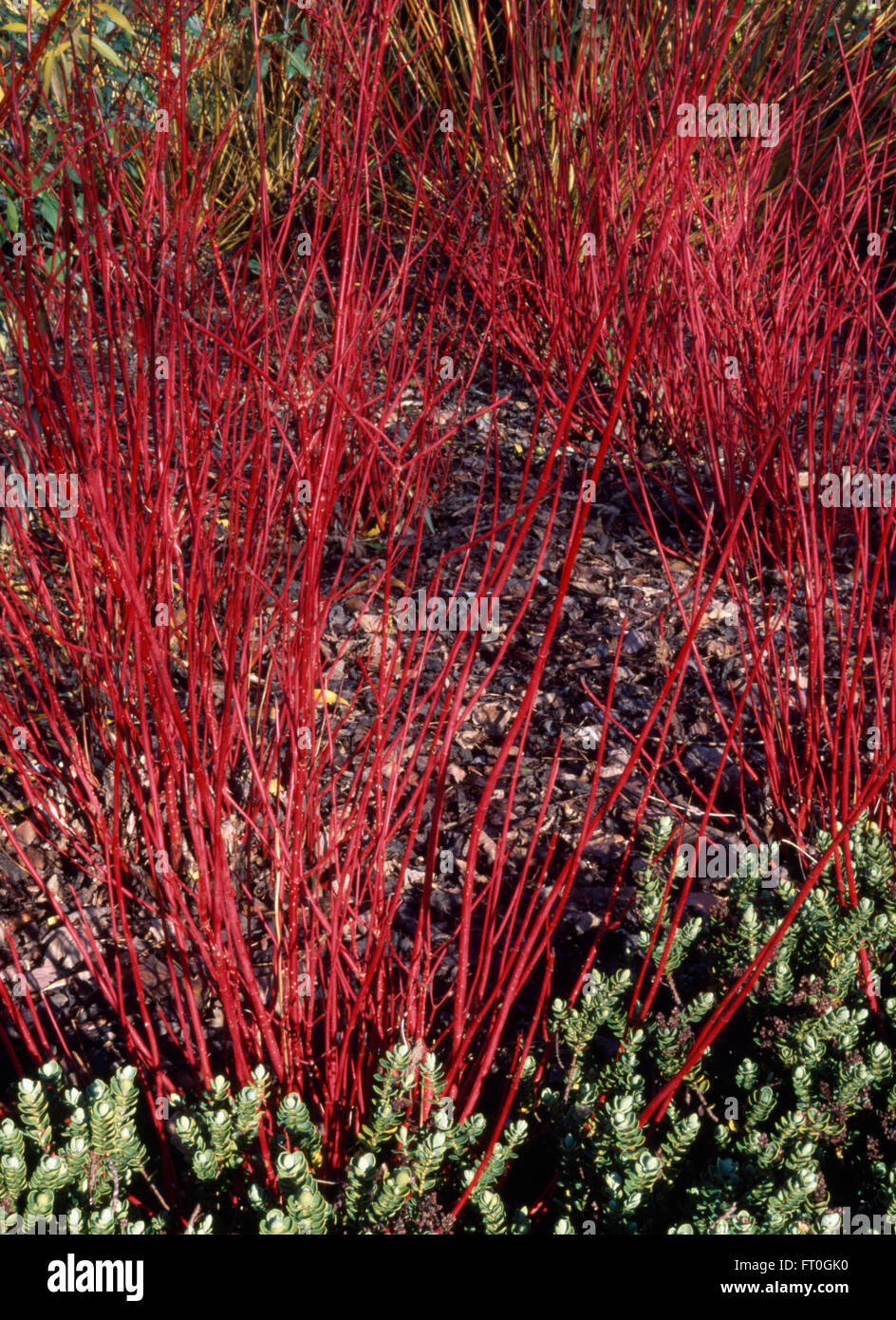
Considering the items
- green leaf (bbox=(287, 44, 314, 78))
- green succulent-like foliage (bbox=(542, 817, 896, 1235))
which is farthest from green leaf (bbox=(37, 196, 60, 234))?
green succulent-like foliage (bbox=(542, 817, 896, 1235))

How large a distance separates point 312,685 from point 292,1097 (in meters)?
0.51

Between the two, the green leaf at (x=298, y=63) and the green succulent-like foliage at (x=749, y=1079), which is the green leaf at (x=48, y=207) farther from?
the green succulent-like foliage at (x=749, y=1079)

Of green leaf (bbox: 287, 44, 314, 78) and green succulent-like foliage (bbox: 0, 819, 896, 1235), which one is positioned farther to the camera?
green leaf (bbox: 287, 44, 314, 78)

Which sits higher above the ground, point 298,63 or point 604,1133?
point 298,63

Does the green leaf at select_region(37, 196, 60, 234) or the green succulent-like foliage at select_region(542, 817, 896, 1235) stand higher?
the green leaf at select_region(37, 196, 60, 234)

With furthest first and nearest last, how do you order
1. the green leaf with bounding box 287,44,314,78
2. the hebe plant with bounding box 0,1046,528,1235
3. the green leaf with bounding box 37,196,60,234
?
1. the green leaf with bounding box 287,44,314,78
2. the green leaf with bounding box 37,196,60,234
3. the hebe plant with bounding box 0,1046,528,1235

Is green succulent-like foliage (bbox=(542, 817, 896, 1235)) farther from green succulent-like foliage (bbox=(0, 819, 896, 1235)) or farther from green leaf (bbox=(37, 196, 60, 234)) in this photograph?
green leaf (bbox=(37, 196, 60, 234))

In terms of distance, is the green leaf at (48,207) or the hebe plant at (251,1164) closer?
the hebe plant at (251,1164)

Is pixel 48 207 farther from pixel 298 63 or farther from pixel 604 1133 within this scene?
pixel 604 1133

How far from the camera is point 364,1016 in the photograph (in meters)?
1.31

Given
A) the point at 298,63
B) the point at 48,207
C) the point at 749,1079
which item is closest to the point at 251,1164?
the point at 749,1079

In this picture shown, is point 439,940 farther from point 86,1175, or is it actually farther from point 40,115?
point 40,115

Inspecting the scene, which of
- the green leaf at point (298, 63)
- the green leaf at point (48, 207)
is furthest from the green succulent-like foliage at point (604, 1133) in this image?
the green leaf at point (298, 63)

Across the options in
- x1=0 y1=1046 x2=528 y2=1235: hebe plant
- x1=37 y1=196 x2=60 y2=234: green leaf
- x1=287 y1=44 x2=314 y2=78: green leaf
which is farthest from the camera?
x1=287 y1=44 x2=314 y2=78: green leaf
